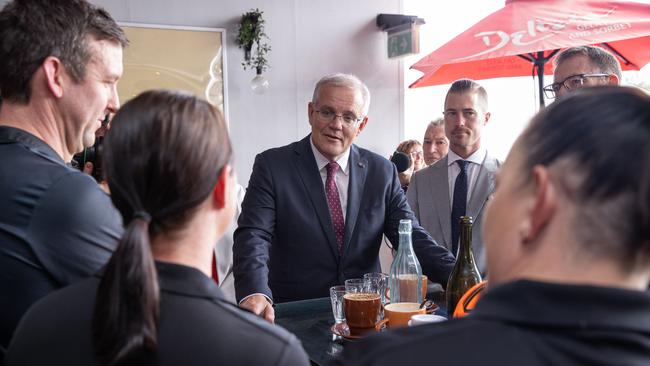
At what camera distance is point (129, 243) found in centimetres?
88

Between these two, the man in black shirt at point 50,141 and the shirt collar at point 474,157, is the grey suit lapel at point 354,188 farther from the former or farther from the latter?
the man in black shirt at point 50,141

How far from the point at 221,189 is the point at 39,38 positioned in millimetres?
808

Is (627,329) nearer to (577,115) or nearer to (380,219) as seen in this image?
(577,115)

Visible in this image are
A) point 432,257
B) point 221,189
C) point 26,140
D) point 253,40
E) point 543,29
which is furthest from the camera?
point 253,40

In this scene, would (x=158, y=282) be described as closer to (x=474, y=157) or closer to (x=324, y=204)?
(x=324, y=204)

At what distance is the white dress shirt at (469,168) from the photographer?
3.22 metres

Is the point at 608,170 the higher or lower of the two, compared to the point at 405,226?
higher

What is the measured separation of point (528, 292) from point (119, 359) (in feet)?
1.89

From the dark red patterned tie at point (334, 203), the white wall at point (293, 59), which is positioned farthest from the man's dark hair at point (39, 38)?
the white wall at point (293, 59)

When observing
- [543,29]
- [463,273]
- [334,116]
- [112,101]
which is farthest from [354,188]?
[543,29]

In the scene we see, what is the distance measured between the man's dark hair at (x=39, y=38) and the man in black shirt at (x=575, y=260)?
116 cm

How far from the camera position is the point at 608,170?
661 mm

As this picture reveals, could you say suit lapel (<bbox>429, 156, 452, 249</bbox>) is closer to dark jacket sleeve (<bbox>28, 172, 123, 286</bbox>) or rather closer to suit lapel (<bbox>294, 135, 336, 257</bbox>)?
suit lapel (<bbox>294, 135, 336, 257</bbox>)

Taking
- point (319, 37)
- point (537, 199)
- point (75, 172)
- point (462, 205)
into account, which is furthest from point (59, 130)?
point (319, 37)
